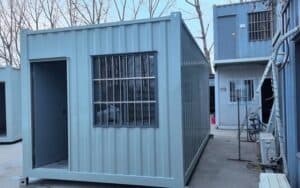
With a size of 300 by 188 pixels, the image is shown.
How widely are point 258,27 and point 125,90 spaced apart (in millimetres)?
10433

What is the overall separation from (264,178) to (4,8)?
24.4 m

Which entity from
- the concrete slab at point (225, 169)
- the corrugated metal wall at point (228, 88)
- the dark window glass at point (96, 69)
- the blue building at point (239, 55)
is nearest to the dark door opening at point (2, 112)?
the concrete slab at point (225, 169)

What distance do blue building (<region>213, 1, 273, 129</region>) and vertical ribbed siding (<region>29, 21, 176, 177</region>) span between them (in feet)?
31.3

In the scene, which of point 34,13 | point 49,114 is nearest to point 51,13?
point 34,13

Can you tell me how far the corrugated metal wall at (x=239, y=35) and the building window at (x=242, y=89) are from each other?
1123 mm

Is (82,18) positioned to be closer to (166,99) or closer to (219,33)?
(219,33)

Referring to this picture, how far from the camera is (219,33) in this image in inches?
592

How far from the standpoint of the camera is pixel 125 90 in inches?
230

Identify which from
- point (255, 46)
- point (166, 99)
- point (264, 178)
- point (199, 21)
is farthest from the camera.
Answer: point (199, 21)

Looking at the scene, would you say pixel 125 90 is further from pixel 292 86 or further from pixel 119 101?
pixel 292 86

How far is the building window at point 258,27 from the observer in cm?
1442

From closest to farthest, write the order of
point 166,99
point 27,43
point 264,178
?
point 264,178
point 166,99
point 27,43

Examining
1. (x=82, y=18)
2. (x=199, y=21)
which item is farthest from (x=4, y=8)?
(x=199, y=21)

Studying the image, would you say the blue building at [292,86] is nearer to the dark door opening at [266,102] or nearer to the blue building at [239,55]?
the blue building at [239,55]
